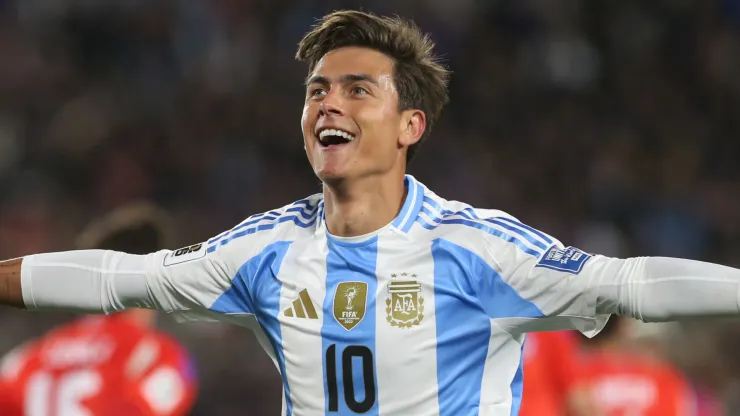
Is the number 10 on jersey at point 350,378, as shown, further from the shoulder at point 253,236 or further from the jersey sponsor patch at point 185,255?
the jersey sponsor patch at point 185,255

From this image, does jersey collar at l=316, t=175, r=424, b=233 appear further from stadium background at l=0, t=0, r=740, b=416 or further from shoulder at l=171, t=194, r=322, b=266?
stadium background at l=0, t=0, r=740, b=416

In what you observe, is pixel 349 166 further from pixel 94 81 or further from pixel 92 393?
pixel 94 81

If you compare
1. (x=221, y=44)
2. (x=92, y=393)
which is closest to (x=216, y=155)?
(x=221, y=44)

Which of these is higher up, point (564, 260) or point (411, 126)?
point (411, 126)

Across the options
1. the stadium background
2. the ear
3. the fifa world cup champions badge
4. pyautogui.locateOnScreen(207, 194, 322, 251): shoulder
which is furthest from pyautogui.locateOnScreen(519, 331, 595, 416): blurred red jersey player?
A: the stadium background

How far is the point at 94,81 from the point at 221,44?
45.7 inches

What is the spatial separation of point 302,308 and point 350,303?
15 centimetres

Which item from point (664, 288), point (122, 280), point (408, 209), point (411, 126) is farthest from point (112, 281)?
point (664, 288)

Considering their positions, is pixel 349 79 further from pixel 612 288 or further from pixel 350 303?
pixel 612 288

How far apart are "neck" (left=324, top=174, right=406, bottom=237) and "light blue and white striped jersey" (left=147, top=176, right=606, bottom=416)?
42 mm

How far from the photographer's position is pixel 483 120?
984 centimetres

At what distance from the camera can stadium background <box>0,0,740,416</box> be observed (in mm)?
9102

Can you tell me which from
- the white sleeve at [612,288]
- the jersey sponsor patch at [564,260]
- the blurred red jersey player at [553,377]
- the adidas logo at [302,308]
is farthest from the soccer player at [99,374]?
the jersey sponsor patch at [564,260]

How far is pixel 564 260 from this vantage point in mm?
3160
